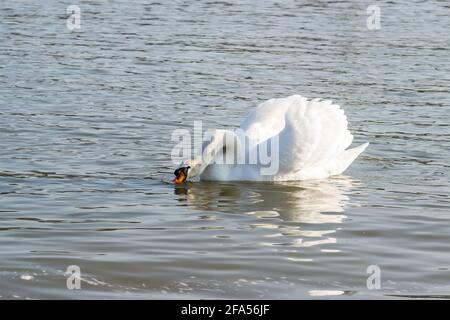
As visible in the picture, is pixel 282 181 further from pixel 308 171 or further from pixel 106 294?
pixel 106 294

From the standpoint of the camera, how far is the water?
8578mm

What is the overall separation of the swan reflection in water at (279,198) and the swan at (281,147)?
0.12 m

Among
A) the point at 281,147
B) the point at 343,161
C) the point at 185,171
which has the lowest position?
the point at 185,171

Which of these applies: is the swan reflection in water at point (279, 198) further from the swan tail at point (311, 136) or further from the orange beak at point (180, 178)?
the swan tail at point (311, 136)

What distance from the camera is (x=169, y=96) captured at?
52.3 feet

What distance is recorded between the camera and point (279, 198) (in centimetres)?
1152

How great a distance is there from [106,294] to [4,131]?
6.10m

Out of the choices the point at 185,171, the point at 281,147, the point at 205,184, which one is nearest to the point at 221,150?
the point at 205,184

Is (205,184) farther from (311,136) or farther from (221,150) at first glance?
(311,136)

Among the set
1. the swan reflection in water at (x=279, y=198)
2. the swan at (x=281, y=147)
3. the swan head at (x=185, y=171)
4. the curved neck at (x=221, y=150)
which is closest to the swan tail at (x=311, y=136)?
the swan at (x=281, y=147)

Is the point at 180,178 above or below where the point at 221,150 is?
below

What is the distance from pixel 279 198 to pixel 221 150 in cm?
108

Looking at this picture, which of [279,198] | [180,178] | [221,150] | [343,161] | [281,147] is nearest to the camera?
[279,198]

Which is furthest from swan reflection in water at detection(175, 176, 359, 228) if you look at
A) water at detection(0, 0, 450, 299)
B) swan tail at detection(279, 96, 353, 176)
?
swan tail at detection(279, 96, 353, 176)
